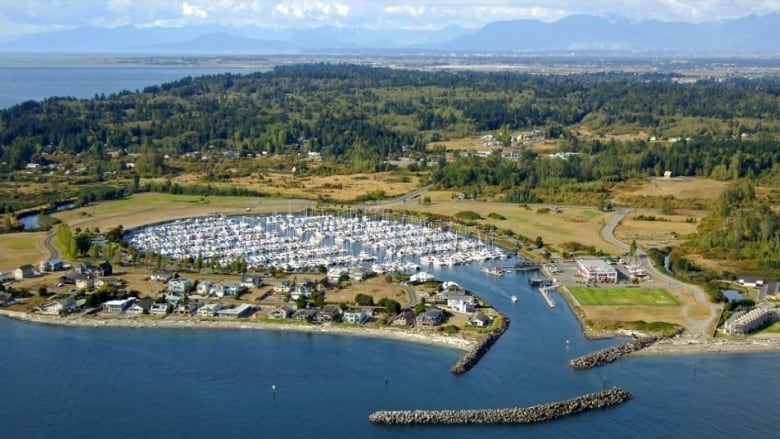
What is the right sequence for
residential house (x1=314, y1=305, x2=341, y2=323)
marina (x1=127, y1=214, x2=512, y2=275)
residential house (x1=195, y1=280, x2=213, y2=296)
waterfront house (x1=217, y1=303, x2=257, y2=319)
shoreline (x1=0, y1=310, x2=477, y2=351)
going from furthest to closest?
marina (x1=127, y1=214, x2=512, y2=275), residential house (x1=195, y1=280, x2=213, y2=296), waterfront house (x1=217, y1=303, x2=257, y2=319), residential house (x1=314, y1=305, x2=341, y2=323), shoreline (x1=0, y1=310, x2=477, y2=351)

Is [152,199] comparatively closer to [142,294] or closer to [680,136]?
[142,294]

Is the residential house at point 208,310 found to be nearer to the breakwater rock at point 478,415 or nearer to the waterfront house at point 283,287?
the waterfront house at point 283,287

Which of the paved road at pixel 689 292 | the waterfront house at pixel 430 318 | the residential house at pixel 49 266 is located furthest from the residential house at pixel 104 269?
the paved road at pixel 689 292

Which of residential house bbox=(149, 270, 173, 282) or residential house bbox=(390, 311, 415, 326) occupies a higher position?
residential house bbox=(390, 311, 415, 326)

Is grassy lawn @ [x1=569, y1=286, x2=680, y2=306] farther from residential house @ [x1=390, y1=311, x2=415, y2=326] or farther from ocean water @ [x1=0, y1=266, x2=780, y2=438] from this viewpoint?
residential house @ [x1=390, y1=311, x2=415, y2=326]

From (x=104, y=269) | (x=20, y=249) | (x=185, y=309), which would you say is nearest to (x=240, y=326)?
(x=185, y=309)

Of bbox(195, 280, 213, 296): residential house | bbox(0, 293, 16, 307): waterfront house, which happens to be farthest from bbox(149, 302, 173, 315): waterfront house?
bbox(0, 293, 16, 307): waterfront house
